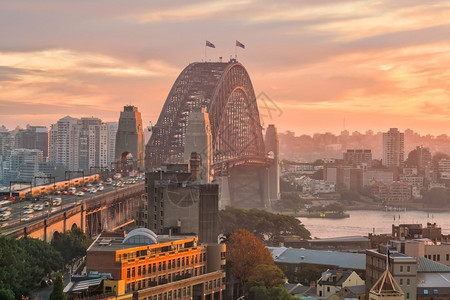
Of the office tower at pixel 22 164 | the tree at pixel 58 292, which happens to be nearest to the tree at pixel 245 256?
the tree at pixel 58 292

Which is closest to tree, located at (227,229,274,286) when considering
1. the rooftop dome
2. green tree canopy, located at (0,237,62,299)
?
green tree canopy, located at (0,237,62,299)

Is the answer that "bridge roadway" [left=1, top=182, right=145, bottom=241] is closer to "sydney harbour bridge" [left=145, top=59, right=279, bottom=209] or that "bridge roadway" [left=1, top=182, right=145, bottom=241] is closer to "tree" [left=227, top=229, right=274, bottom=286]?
"tree" [left=227, top=229, right=274, bottom=286]

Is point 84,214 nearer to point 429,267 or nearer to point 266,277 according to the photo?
point 266,277

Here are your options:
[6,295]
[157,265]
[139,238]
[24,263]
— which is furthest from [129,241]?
[6,295]

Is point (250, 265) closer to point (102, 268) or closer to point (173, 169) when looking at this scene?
point (173, 169)

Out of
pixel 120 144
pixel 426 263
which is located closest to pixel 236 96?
pixel 120 144

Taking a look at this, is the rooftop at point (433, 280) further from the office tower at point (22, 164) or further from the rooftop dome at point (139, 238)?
the office tower at point (22, 164)
